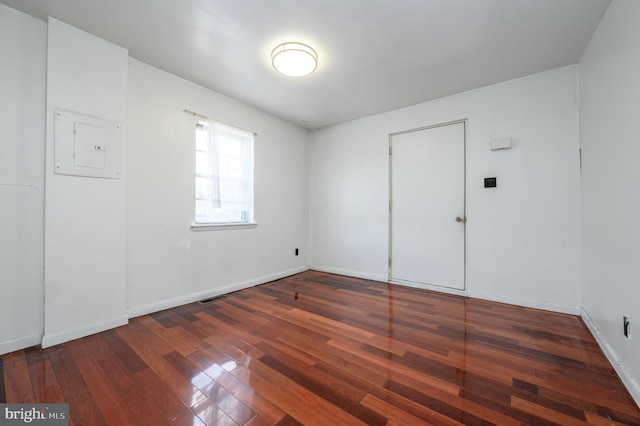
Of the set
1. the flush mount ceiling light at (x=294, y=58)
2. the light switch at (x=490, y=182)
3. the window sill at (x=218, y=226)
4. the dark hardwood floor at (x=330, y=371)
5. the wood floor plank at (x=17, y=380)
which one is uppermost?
the flush mount ceiling light at (x=294, y=58)

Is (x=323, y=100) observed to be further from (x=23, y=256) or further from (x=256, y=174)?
(x=23, y=256)

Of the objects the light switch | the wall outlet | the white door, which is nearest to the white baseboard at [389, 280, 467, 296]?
the white door

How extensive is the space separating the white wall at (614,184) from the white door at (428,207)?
1191mm

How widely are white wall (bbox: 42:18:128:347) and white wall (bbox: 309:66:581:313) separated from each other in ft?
11.0

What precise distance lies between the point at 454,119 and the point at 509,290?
227 cm

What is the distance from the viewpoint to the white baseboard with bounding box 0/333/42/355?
6.23 feet

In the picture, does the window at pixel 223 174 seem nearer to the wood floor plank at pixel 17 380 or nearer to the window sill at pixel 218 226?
the window sill at pixel 218 226

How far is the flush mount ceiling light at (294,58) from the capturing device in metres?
2.32

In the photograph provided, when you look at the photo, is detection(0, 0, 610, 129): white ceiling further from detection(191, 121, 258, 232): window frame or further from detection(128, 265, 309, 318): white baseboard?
detection(128, 265, 309, 318): white baseboard

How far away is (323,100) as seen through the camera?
3.49 metres

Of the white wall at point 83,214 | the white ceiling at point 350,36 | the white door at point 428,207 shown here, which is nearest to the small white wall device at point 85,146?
the white wall at point 83,214

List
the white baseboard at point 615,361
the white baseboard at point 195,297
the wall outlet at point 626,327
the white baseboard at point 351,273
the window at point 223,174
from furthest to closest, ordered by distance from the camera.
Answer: the white baseboard at point 351,273 → the window at point 223,174 → the white baseboard at point 195,297 → the wall outlet at point 626,327 → the white baseboard at point 615,361

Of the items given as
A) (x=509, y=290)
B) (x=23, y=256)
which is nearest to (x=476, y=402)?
(x=509, y=290)

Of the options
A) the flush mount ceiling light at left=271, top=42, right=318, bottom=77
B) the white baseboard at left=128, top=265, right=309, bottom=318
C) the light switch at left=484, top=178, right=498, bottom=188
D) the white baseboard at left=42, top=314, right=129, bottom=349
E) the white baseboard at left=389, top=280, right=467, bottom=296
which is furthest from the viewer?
the white baseboard at left=389, top=280, right=467, bottom=296
